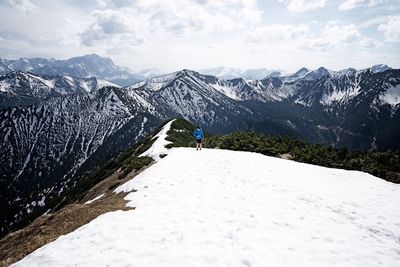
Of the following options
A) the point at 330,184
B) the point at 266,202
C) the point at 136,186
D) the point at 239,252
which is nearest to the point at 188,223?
the point at 239,252

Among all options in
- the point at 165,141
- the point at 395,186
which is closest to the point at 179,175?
the point at 395,186

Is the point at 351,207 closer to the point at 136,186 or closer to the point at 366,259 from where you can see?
the point at 366,259

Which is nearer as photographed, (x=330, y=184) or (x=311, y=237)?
(x=311, y=237)

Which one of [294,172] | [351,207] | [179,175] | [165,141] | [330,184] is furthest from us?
[165,141]

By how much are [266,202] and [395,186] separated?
11.7 metres

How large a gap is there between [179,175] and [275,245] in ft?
40.8

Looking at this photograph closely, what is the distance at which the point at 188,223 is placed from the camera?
14227mm

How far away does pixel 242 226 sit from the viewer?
45.5 feet

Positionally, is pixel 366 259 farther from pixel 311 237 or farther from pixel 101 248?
pixel 101 248

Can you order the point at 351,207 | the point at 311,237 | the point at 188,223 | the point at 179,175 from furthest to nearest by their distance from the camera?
the point at 179,175 → the point at 351,207 → the point at 188,223 → the point at 311,237

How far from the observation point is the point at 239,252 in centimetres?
1144

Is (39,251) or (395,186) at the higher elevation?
(39,251)

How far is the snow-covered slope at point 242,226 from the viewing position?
36.9 ft

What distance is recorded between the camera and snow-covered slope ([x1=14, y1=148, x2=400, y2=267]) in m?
11.2
